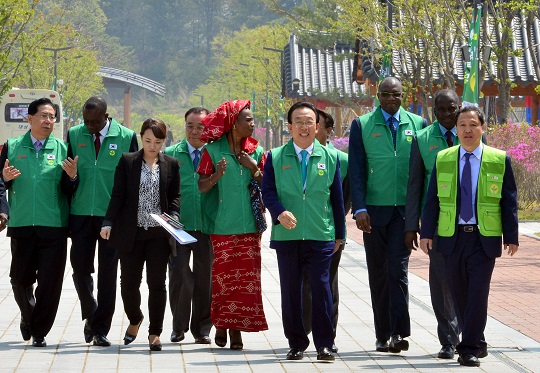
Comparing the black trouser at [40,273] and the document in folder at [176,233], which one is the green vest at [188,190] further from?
the black trouser at [40,273]

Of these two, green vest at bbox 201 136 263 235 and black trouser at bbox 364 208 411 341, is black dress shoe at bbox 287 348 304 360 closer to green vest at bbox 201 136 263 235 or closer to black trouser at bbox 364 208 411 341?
black trouser at bbox 364 208 411 341

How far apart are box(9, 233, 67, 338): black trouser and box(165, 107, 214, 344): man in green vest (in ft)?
2.91

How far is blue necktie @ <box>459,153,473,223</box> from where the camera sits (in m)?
8.98

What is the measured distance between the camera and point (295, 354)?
9188 mm

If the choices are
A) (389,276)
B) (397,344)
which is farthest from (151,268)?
(397,344)

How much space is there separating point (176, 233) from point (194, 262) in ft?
3.91

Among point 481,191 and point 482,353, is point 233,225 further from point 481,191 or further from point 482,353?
point 482,353

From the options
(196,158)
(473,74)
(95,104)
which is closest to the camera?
(95,104)

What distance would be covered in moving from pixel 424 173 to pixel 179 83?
146704 millimetres

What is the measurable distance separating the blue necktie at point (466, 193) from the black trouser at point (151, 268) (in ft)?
6.78

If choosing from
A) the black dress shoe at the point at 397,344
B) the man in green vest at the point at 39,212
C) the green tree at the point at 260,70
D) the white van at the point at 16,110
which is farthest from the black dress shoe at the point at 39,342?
the green tree at the point at 260,70

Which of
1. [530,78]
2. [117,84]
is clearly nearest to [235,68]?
[117,84]

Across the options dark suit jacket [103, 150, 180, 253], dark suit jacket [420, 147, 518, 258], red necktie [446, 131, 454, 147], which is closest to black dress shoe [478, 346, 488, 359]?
dark suit jacket [420, 147, 518, 258]

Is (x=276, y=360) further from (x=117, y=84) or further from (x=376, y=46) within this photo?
(x=117, y=84)
